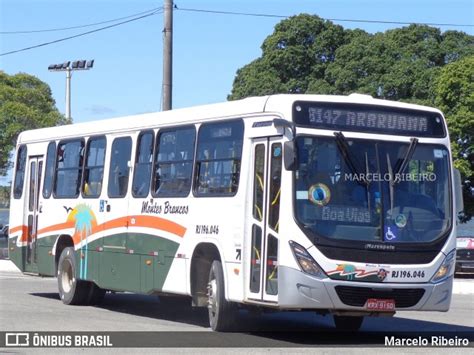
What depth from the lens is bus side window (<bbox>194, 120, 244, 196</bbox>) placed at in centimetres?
1416

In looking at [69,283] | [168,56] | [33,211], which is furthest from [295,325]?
[168,56]

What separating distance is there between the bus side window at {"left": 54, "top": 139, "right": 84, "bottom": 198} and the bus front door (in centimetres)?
610

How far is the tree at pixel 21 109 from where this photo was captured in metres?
50.1

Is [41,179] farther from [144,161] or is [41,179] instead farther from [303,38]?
[303,38]

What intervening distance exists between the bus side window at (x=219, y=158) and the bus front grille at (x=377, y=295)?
7.20ft

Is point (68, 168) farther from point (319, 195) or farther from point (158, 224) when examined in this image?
point (319, 195)

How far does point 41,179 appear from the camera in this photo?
797 inches

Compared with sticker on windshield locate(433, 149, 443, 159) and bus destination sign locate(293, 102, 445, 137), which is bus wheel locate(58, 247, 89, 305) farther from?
Result: sticker on windshield locate(433, 149, 443, 159)

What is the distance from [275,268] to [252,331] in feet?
6.46

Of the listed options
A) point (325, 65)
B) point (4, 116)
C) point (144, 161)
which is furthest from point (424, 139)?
point (4, 116)

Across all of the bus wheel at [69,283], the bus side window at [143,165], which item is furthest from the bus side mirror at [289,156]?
the bus wheel at [69,283]

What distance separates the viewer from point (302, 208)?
12.9 m

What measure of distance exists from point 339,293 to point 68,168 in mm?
8058

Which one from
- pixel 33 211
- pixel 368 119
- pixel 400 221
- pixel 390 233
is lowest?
pixel 390 233
